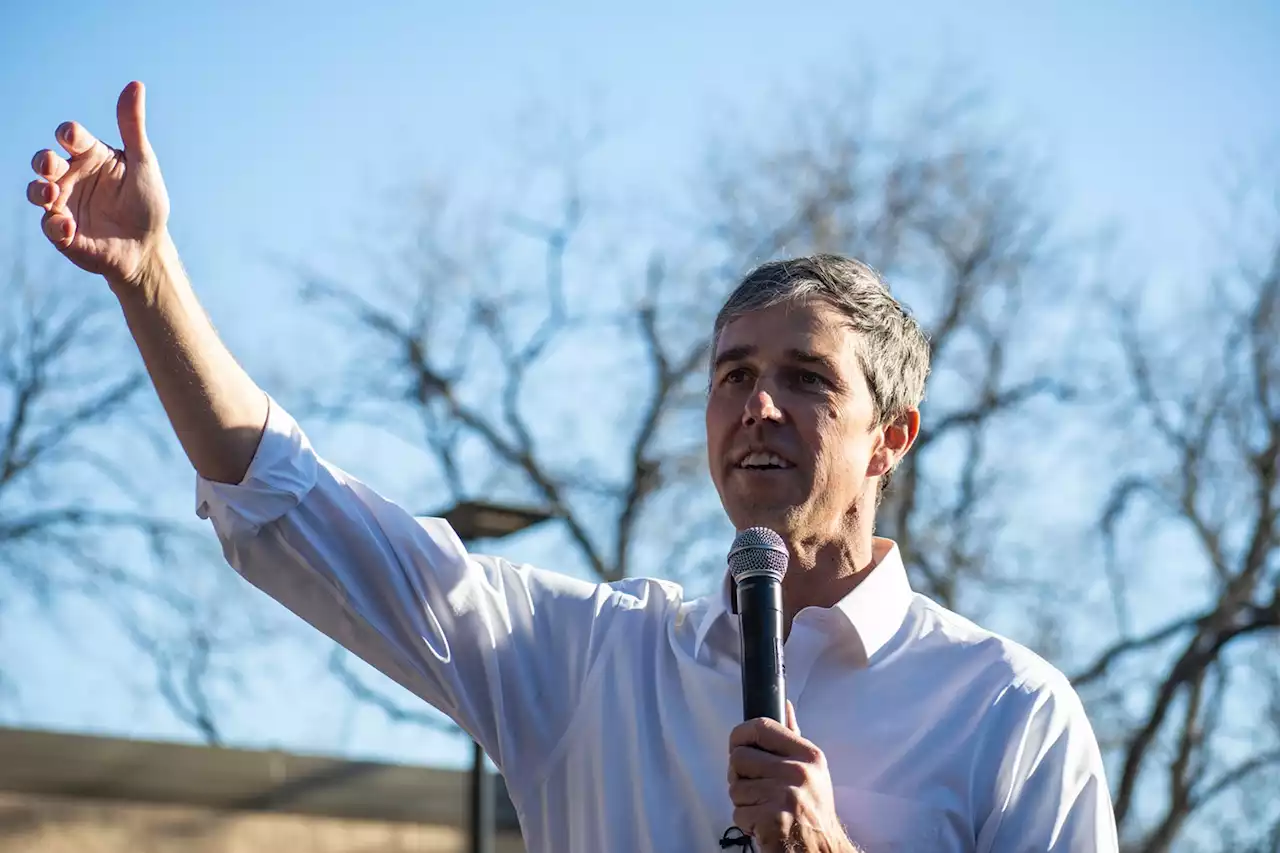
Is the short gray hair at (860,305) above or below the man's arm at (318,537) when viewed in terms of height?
above

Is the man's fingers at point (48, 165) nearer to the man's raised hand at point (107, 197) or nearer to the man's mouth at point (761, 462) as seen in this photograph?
the man's raised hand at point (107, 197)

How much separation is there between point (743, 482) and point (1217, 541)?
15.6m

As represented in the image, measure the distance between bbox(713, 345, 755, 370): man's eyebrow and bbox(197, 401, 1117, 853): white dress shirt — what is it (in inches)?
18.7

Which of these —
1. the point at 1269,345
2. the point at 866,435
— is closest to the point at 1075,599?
the point at 1269,345

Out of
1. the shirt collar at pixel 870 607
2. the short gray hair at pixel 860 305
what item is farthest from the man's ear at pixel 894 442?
the shirt collar at pixel 870 607

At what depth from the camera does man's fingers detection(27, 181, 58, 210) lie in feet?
8.48

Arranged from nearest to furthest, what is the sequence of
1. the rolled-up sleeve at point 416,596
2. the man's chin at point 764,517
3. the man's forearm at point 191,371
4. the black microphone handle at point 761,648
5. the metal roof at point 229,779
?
the black microphone handle at point 761,648
the man's forearm at point 191,371
the rolled-up sleeve at point 416,596
the man's chin at point 764,517
the metal roof at point 229,779

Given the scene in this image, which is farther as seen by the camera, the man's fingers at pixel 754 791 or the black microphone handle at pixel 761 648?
the black microphone handle at pixel 761 648

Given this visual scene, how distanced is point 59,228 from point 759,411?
1.27 meters

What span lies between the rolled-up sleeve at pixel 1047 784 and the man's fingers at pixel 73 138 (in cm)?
184

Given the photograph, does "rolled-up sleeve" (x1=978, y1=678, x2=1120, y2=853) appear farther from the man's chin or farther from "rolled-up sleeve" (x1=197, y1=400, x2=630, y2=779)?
"rolled-up sleeve" (x1=197, y1=400, x2=630, y2=779)

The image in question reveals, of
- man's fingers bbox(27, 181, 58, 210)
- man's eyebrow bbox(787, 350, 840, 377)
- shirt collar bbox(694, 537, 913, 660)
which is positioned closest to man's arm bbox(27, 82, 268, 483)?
man's fingers bbox(27, 181, 58, 210)

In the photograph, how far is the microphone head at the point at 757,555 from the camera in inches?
107

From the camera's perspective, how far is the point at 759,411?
3.09 meters
